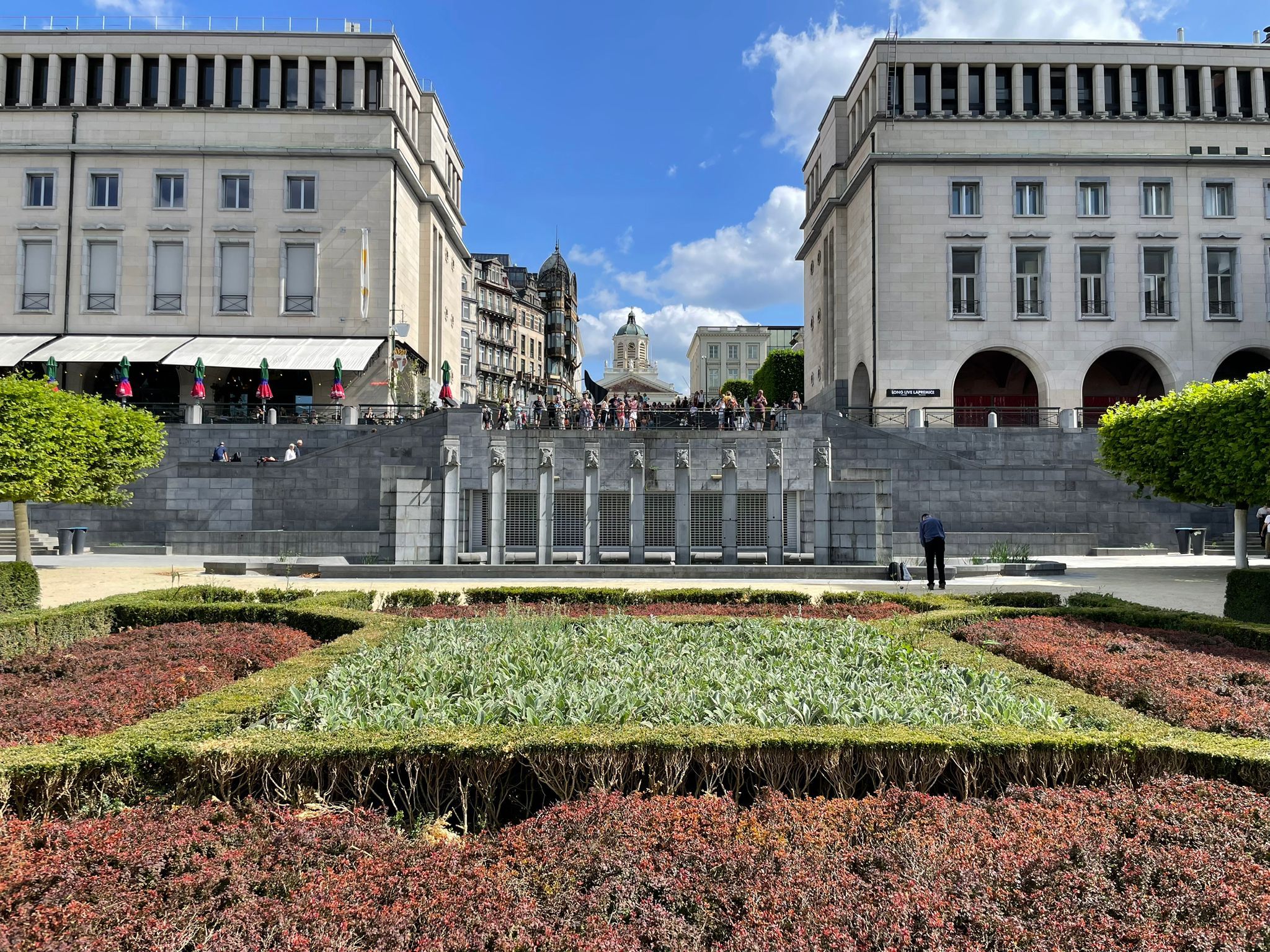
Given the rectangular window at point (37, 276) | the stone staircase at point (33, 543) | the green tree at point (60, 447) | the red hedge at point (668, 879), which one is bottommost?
the red hedge at point (668, 879)

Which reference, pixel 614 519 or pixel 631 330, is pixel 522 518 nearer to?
pixel 614 519

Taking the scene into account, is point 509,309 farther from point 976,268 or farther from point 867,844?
point 867,844

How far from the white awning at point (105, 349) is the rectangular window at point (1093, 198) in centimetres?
4526

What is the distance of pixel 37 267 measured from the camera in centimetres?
4097

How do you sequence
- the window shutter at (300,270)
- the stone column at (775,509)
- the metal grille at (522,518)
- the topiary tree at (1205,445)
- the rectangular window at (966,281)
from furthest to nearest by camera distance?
the rectangular window at (966,281)
the window shutter at (300,270)
the metal grille at (522,518)
the stone column at (775,509)
the topiary tree at (1205,445)

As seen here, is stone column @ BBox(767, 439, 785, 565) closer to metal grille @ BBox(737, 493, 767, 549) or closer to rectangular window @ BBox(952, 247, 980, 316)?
metal grille @ BBox(737, 493, 767, 549)

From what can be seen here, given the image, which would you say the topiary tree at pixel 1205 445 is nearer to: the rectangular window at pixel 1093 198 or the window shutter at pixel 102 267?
the rectangular window at pixel 1093 198

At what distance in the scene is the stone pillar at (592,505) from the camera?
2302 cm

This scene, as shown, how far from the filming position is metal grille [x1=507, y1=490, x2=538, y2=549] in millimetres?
25109

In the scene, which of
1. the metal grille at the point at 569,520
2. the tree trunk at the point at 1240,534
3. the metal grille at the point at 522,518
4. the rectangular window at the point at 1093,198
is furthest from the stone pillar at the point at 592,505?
the rectangular window at the point at 1093,198

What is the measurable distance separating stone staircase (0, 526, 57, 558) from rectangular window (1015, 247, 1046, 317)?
43.1 metres

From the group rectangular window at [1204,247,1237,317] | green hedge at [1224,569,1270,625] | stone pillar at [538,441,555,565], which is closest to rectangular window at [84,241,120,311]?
stone pillar at [538,441,555,565]

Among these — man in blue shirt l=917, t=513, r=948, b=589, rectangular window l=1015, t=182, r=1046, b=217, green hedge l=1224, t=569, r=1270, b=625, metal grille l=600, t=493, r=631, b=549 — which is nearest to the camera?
green hedge l=1224, t=569, r=1270, b=625

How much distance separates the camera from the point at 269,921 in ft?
12.6
